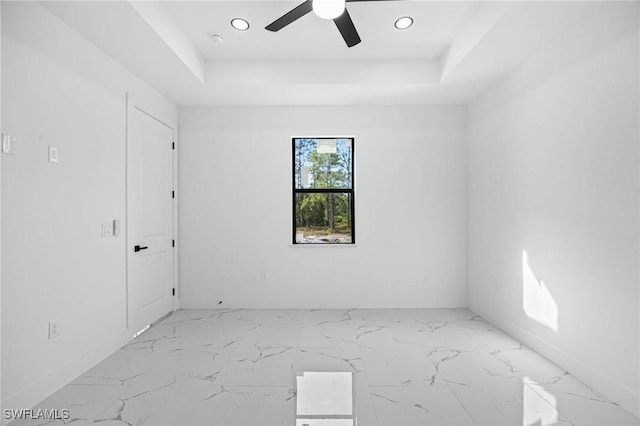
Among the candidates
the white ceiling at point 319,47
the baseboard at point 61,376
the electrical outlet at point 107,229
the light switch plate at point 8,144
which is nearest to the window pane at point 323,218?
the white ceiling at point 319,47

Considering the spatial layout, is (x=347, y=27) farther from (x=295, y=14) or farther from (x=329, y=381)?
(x=329, y=381)

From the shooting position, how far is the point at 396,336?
132 inches

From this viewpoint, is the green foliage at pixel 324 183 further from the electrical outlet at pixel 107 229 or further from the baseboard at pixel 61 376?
the baseboard at pixel 61 376

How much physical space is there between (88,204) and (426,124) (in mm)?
3636

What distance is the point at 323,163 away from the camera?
4465mm

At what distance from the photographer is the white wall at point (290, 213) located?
14.2 feet

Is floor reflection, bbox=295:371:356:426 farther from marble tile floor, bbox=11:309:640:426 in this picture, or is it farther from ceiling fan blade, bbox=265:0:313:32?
ceiling fan blade, bbox=265:0:313:32

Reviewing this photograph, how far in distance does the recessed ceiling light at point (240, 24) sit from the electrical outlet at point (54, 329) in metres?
2.59

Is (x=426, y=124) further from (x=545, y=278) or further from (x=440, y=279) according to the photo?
(x=545, y=278)

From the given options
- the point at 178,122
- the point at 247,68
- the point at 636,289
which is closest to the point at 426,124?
the point at 247,68

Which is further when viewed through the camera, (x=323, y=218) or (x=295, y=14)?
(x=323, y=218)

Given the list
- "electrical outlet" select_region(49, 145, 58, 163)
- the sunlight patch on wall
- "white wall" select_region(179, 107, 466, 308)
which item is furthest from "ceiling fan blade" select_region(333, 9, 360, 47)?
the sunlight patch on wall

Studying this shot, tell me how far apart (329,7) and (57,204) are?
220 cm

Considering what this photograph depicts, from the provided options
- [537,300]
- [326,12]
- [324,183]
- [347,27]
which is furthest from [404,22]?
[537,300]
